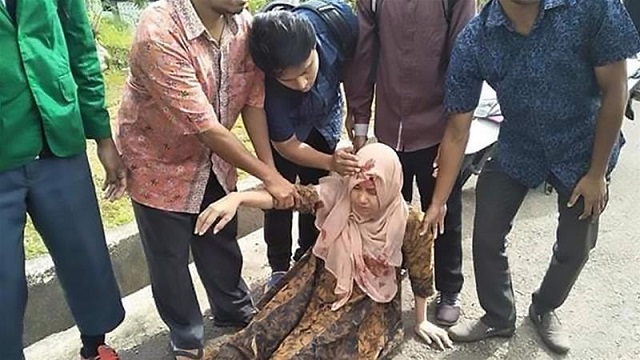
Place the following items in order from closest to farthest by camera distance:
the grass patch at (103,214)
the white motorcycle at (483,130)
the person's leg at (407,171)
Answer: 1. the person's leg at (407,171)
2. the grass patch at (103,214)
3. the white motorcycle at (483,130)

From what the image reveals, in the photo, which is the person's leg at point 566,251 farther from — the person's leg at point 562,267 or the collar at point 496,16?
the collar at point 496,16

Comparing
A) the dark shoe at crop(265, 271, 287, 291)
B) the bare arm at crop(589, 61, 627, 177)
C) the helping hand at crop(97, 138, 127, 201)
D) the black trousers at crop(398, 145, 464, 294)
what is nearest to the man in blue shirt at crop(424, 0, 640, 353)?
the bare arm at crop(589, 61, 627, 177)

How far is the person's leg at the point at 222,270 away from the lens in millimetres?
2689

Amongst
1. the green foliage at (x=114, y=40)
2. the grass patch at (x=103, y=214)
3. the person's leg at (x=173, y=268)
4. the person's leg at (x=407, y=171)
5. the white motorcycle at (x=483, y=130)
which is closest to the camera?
the person's leg at (x=173, y=268)

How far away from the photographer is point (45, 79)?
208 centimetres

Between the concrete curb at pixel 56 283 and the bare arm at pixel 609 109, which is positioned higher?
the bare arm at pixel 609 109

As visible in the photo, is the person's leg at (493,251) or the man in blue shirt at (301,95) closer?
the man in blue shirt at (301,95)

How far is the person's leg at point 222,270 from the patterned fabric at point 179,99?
139 millimetres

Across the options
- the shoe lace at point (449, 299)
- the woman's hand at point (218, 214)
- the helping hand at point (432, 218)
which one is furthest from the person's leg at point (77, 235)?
the shoe lace at point (449, 299)

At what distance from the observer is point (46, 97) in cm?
209

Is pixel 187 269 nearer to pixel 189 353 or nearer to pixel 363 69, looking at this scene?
pixel 189 353

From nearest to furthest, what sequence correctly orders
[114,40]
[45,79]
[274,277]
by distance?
1. [45,79]
2. [274,277]
3. [114,40]

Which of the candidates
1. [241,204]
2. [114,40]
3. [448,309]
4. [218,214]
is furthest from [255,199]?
[114,40]

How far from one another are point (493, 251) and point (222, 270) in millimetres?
1048
